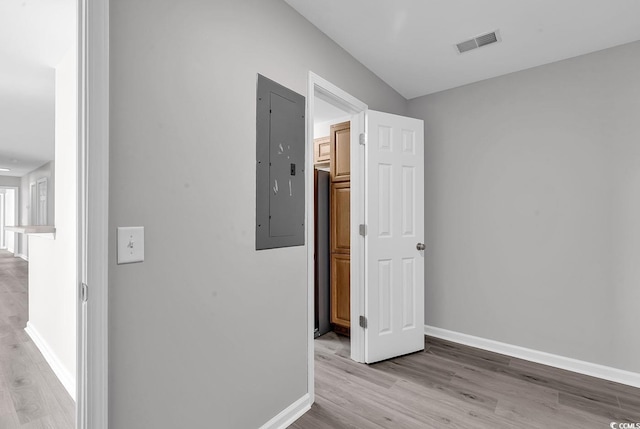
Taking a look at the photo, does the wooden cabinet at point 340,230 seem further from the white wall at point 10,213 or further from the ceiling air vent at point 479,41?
the white wall at point 10,213

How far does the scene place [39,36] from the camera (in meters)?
2.09

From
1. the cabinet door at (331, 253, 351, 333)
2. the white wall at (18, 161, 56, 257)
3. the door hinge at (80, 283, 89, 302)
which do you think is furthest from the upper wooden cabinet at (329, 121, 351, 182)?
the white wall at (18, 161, 56, 257)

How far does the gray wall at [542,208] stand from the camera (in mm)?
2391

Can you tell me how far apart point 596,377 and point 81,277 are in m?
3.41

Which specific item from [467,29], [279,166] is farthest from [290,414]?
[467,29]

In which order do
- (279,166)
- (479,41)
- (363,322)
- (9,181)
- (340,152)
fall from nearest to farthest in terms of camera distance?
(279,166), (479,41), (363,322), (340,152), (9,181)

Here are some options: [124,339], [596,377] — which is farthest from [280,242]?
[596,377]

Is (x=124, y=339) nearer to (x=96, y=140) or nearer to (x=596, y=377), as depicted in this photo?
(x=96, y=140)

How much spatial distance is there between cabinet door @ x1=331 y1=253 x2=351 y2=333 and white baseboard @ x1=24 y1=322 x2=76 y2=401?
223 centimetres

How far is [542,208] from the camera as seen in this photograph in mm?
2727

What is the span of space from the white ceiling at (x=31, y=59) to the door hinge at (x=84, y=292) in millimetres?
1653

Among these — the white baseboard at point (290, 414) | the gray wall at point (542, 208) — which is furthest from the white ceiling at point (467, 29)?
the white baseboard at point (290, 414)

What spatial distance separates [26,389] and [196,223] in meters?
2.06

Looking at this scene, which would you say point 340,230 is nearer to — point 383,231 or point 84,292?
point 383,231
